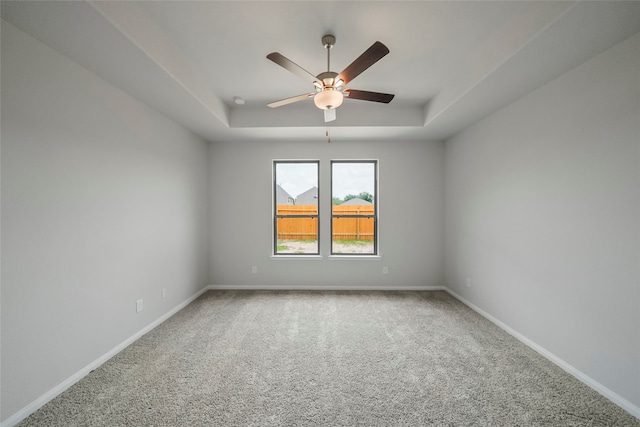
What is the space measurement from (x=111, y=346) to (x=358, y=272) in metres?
3.11

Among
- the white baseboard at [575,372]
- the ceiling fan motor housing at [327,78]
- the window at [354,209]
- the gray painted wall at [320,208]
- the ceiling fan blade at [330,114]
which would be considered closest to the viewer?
the white baseboard at [575,372]

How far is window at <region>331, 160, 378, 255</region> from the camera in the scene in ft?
13.5

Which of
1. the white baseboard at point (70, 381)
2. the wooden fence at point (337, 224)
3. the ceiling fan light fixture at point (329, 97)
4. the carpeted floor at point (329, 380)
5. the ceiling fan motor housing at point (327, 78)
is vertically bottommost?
the carpeted floor at point (329, 380)

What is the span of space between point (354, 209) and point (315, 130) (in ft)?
4.83

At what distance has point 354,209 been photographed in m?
4.15

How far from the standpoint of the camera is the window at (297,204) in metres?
4.12

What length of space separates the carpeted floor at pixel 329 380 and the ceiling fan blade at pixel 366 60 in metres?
2.36

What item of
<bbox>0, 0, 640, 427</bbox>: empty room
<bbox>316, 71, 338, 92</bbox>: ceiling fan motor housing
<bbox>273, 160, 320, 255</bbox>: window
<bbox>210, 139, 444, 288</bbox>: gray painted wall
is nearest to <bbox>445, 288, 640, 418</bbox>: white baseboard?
<bbox>0, 0, 640, 427</bbox>: empty room

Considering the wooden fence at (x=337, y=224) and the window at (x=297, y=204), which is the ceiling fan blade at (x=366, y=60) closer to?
the window at (x=297, y=204)

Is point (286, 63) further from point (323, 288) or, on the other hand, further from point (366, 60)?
point (323, 288)

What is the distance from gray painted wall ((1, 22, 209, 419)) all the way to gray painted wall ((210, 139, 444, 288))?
1151 mm

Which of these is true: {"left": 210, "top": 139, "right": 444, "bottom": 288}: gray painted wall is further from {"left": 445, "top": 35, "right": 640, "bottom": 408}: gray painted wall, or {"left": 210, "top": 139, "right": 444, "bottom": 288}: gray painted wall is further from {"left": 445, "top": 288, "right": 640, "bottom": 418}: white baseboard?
{"left": 445, "top": 288, "right": 640, "bottom": 418}: white baseboard

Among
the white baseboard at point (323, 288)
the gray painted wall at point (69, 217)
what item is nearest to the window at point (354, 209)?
the white baseboard at point (323, 288)

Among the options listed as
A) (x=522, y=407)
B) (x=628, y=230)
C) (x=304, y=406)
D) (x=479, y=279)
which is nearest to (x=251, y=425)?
(x=304, y=406)
